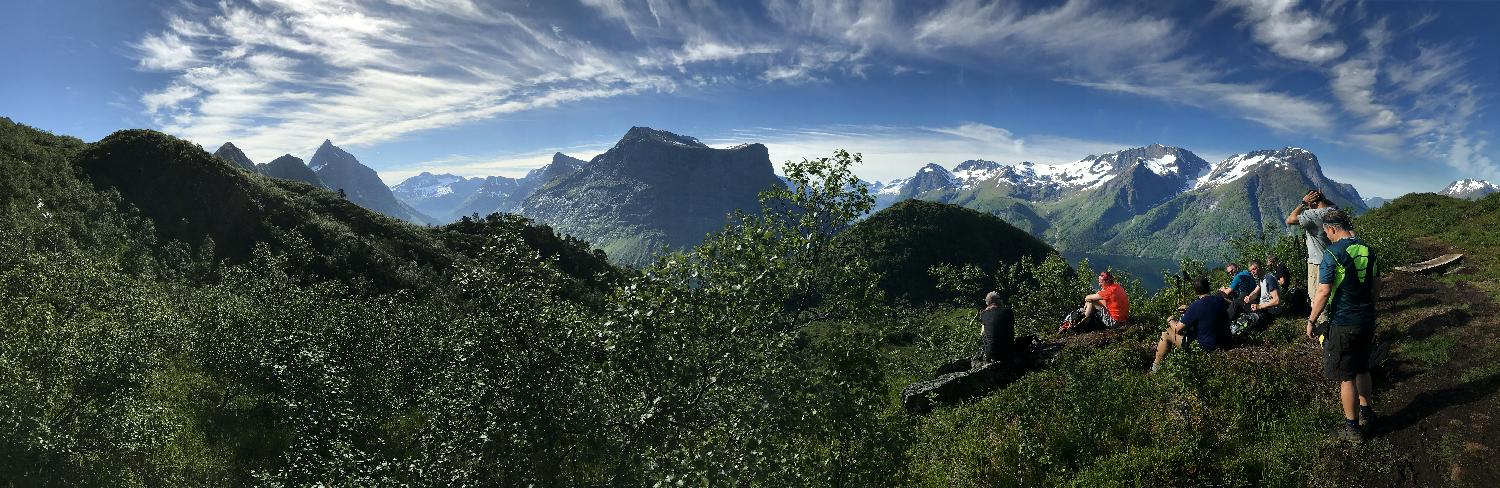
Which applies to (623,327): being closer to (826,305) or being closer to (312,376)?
(826,305)

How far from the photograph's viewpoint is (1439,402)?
8.84 m

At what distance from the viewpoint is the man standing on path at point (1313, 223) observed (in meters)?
11.1

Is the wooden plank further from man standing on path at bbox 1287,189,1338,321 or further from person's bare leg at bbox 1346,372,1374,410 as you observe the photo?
person's bare leg at bbox 1346,372,1374,410

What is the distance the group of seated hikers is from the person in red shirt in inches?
1.1

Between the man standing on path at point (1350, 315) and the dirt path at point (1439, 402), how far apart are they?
55 centimetres

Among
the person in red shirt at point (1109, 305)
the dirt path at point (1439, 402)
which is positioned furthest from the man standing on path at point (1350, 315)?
the person in red shirt at point (1109, 305)

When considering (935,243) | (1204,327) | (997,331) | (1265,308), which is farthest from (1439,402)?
(935,243)

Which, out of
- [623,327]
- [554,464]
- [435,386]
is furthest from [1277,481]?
[435,386]

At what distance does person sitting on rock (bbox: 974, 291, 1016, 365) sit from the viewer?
1700 centimetres

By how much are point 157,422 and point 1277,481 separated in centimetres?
2862

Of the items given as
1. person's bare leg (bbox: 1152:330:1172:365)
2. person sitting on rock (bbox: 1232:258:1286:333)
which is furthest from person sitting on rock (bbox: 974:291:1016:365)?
person sitting on rock (bbox: 1232:258:1286:333)

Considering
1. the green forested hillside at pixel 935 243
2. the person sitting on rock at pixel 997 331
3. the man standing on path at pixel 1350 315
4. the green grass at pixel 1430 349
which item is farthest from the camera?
the green forested hillside at pixel 935 243

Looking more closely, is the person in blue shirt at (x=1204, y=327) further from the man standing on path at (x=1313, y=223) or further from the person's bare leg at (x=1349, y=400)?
the person's bare leg at (x=1349, y=400)

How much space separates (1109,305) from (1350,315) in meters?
10.9
